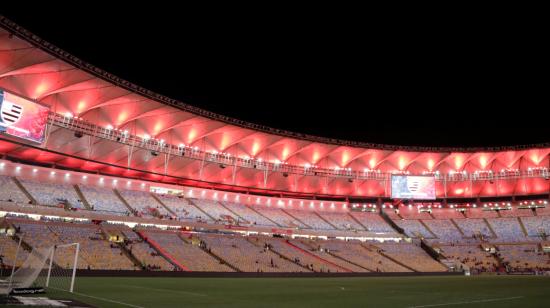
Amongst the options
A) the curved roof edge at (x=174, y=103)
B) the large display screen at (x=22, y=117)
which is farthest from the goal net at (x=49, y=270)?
the curved roof edge at (x=174, y=103)

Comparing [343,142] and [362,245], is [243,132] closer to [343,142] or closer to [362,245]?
[343,142]

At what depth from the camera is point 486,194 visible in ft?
232

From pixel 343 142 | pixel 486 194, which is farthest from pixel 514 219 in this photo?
pixel 343 142

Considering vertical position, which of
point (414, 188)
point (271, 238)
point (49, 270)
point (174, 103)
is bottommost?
point (49, 270)

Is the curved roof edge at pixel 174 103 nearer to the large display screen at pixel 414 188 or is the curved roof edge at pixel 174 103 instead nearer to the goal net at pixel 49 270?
the large display screen at pixel 414 188

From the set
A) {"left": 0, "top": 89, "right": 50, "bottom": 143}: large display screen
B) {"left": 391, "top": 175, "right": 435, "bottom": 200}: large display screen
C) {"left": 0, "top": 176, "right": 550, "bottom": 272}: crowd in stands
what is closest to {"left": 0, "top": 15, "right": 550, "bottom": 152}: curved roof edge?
{"left": 391, "top": 175, "right": 435, "bottom": 200}: large display screen

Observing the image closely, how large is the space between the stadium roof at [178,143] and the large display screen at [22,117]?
1958 millimetres

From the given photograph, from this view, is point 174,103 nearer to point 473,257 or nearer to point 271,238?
point 271,238

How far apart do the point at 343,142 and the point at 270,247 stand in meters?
20.5

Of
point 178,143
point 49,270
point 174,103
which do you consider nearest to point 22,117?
point 174,103

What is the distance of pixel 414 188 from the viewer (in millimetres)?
64250

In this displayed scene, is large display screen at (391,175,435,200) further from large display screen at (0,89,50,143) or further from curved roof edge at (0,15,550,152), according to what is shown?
large display screen at (0,89,50,143)

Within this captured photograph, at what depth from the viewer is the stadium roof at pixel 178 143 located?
3707cm

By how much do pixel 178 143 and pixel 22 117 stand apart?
21.0 meters
